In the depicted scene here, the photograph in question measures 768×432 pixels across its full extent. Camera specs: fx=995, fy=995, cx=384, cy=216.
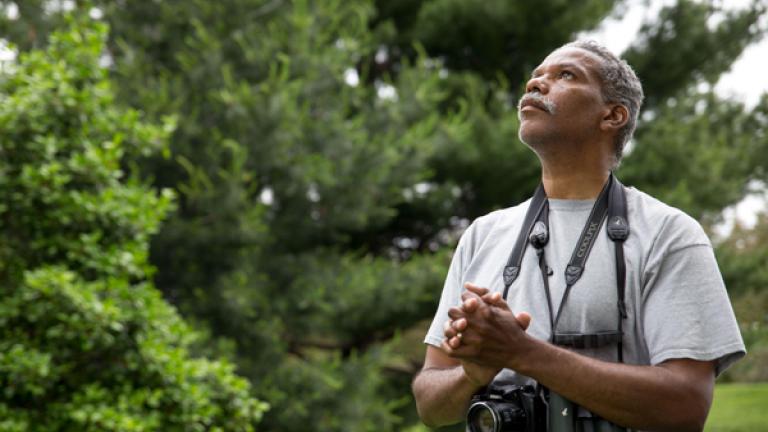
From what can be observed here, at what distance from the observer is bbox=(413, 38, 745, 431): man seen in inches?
63.9

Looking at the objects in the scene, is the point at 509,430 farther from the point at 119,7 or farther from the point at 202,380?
the point at 119,7

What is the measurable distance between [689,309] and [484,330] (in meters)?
0.38

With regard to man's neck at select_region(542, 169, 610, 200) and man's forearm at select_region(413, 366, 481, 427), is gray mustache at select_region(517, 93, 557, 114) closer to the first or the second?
man's neck at select_region(542, 169, 610, 200)

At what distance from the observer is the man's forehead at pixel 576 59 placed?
189cm

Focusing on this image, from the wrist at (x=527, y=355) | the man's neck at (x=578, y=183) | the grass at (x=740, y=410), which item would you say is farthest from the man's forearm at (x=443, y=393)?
the grass at (x=740, y=410)

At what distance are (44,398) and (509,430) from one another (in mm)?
4767

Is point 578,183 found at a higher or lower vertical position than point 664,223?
higher

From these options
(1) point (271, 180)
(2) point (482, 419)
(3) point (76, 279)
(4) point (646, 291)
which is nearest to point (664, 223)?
(4) point (646, 291)

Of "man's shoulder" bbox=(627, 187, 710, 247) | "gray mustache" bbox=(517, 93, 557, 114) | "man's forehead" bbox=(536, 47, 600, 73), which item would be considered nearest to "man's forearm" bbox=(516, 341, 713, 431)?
"man's shoulder" bbox=(627, 187, 710, 247)

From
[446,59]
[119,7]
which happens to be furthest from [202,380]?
[446,59]

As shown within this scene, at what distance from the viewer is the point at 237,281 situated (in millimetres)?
8438

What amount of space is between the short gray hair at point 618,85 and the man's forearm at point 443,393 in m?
0.54

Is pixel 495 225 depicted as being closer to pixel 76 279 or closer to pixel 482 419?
pixel 482 419

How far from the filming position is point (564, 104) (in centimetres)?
185
